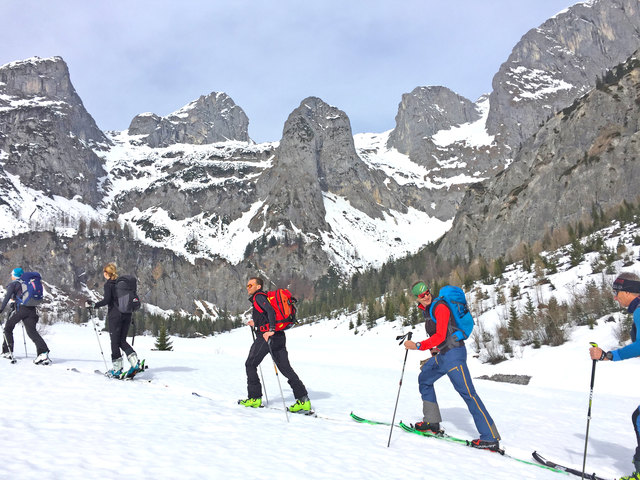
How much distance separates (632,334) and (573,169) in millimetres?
81770

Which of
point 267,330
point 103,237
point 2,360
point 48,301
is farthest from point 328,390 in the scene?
point 103,237

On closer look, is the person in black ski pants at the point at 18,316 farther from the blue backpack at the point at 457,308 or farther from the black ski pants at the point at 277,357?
the blue backpack at the point at 457,308

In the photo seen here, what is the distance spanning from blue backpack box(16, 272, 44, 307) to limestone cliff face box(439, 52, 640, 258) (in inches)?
3009

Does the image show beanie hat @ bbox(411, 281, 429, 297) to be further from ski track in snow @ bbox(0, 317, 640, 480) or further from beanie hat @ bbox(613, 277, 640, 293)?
beanie hat @ bbox(613, 277, 640, 293)

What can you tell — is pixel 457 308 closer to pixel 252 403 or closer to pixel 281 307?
pixel 281 307

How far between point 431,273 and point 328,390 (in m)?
102

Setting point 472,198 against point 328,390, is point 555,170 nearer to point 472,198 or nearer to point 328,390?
point 472,198

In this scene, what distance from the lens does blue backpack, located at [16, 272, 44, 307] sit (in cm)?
1014

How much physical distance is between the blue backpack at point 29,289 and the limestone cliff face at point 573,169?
76435mm

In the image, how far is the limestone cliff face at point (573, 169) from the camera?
66.9m

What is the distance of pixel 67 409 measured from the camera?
5.91 metres

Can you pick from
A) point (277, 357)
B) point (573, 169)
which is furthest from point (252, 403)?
point (573, 169)

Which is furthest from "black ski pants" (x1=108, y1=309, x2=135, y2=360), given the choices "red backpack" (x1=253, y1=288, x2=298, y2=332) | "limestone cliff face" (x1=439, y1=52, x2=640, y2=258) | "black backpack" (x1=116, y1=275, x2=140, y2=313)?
"limestone cliff face" (x1=439, y1=52, x2=640, y2=258)

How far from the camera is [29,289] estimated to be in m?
10.2
